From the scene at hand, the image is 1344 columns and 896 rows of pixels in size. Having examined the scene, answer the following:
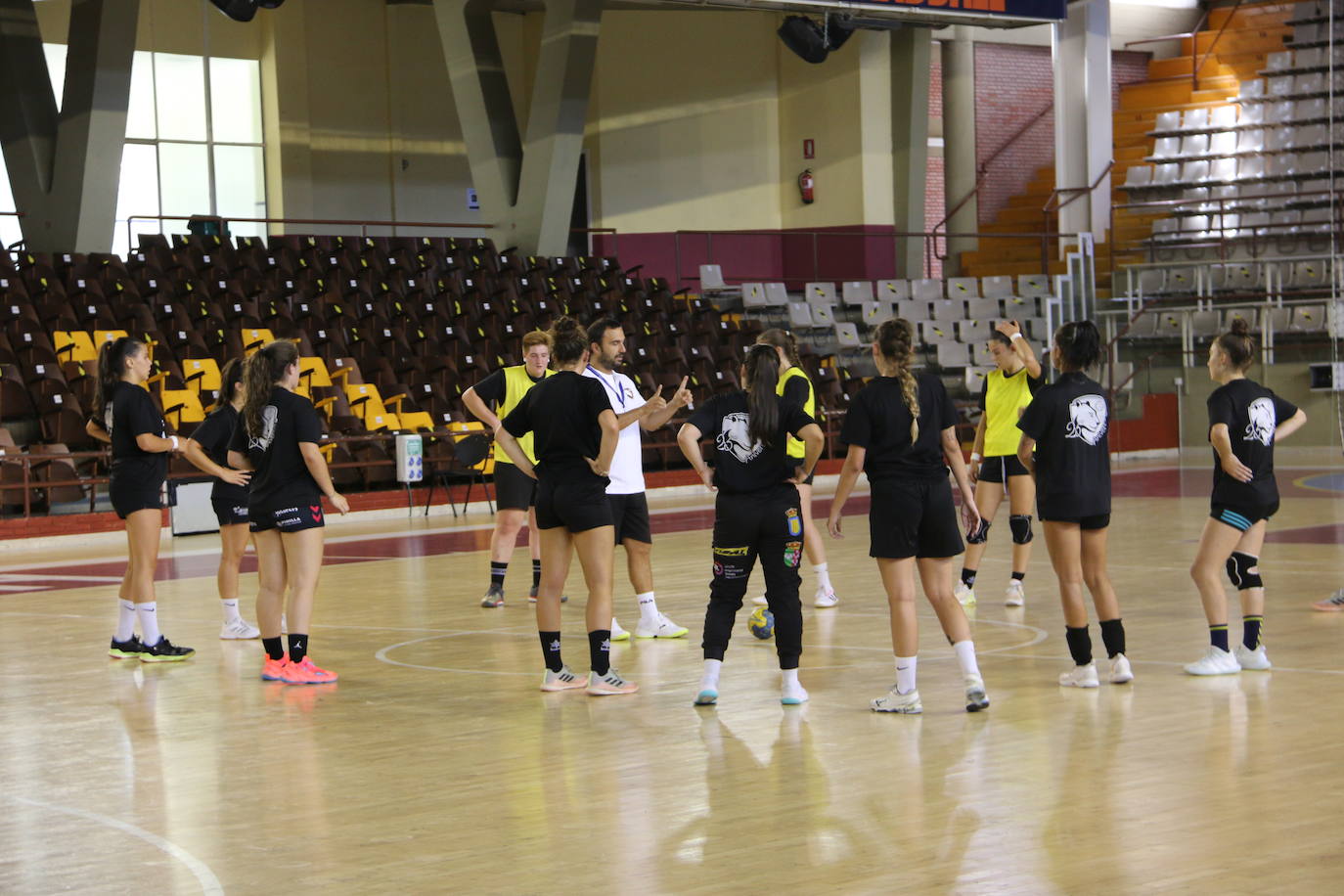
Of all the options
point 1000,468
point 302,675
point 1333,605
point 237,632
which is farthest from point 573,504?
point 1333,605

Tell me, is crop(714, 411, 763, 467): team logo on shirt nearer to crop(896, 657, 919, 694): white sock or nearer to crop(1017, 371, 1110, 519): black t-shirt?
crop(896, 657, 919, 694): white sock

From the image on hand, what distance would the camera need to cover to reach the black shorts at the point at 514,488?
453 inches

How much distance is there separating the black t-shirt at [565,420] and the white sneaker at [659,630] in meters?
2.31

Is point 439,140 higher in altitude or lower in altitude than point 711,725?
higher

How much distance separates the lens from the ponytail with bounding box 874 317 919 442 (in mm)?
7562

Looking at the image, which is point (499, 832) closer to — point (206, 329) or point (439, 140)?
point (206, 329)

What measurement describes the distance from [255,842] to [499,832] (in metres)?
0.84

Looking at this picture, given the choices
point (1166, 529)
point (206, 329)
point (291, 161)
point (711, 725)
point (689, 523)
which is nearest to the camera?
point (711, 725)

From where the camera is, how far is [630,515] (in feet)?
31.8

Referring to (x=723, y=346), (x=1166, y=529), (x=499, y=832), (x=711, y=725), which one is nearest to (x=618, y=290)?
(x=723, y=346)

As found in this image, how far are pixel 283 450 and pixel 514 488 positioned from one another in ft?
10.0

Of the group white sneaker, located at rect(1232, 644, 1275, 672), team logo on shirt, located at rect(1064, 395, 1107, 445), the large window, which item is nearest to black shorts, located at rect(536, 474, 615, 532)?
team logo on shirt, located at rect(1064, 395, 1107, 445)

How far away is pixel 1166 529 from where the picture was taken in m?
16.1

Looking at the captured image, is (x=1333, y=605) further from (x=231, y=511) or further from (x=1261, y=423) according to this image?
(x=231, y=511)
